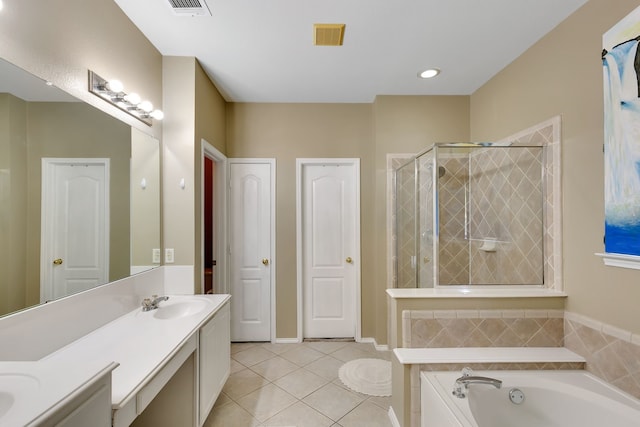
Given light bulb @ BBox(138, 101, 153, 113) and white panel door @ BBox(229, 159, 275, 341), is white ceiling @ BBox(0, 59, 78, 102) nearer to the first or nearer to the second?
light bulb @ BBox(138, 101, 153, 113)

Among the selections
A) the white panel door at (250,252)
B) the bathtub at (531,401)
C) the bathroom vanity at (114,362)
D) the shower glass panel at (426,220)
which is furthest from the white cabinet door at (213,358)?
the shower glass panel at (426,220)

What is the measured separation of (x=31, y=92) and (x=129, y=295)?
3.98 feet

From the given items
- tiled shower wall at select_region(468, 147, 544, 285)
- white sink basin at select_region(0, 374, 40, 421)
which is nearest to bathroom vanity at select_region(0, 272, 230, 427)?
white sink basin at select_region(0, 374, 40, 421)

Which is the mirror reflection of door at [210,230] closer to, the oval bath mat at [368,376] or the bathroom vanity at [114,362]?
the bathroom vanity at [114,362]

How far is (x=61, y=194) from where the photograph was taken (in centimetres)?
126

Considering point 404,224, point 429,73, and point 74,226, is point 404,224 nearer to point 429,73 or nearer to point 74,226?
point 429,73

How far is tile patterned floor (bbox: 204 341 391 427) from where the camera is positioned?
193 centimetres

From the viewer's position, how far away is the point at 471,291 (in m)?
1.88

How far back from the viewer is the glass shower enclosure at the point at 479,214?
1.99 metres

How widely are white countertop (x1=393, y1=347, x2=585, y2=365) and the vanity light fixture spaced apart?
2.35 meters

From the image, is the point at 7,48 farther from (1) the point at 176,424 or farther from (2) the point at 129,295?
(1) the point at 176,424

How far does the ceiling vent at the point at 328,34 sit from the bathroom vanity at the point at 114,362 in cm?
206

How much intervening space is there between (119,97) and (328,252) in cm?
233

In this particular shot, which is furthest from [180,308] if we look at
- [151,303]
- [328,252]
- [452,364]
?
[452,364]
